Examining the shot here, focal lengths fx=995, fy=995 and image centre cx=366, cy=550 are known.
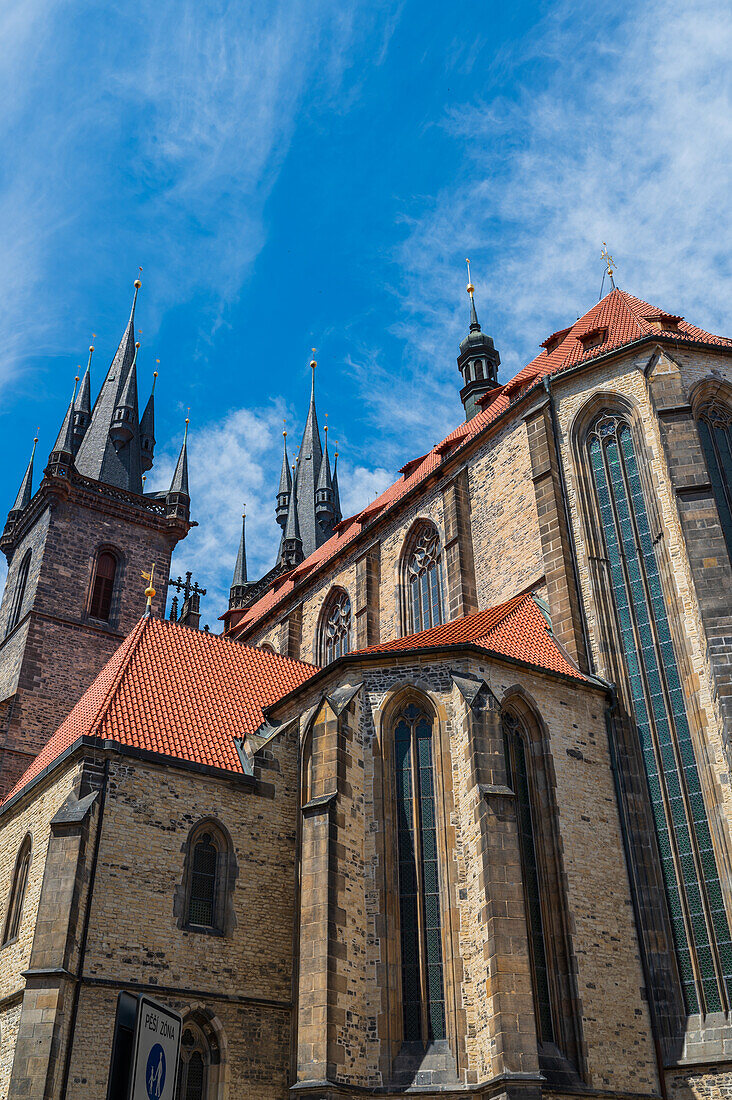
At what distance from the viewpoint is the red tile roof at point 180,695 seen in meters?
16.8

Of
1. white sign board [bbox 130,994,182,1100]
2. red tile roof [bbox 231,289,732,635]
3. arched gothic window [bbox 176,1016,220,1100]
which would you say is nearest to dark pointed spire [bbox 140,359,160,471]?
red tile roof [bbox 231,289,732,635]

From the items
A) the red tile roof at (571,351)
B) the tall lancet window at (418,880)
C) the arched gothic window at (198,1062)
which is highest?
the red tile roof at (571,351)

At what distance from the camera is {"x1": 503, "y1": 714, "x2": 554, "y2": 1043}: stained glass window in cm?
1412

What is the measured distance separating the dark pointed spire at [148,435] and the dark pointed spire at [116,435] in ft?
0.94

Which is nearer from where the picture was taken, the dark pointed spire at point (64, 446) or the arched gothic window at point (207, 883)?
the arched gothic window at point (207, 883)

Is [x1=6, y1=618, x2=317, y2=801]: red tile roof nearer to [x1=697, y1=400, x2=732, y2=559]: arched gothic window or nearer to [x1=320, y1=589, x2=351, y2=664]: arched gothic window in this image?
[x1=320, y1=589, x2=351, y2=664]: arched gothic window

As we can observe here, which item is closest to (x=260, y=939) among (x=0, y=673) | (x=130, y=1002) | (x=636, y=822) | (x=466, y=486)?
(x=636, y=822)

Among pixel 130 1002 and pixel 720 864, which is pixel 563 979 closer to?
pixel 720 864

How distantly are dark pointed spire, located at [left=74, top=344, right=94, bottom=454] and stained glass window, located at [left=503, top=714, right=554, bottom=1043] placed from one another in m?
27.5

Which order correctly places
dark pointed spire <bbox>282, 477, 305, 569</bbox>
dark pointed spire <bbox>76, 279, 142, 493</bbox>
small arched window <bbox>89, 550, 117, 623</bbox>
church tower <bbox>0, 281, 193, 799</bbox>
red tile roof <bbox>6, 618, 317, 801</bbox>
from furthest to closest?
dark pointed spire <bbox>282, 477, 305, 569</bbox>, dark pointed spire <bbox>76, 279, 142, 493</bbox>, small arched window <bbox>89, 550, 117, 623</bbox>, church tower <bbox>0, 281, 193, 799</bbox>, red tile roof <bbox>6, 618, 317, 801</bbox>

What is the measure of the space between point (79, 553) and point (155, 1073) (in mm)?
29685

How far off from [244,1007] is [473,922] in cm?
377

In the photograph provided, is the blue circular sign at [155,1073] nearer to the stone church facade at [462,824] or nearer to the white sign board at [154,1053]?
the white sign board at [154,1053]

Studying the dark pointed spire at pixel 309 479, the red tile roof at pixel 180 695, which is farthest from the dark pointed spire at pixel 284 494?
the red tile roof at pixel 180 695
